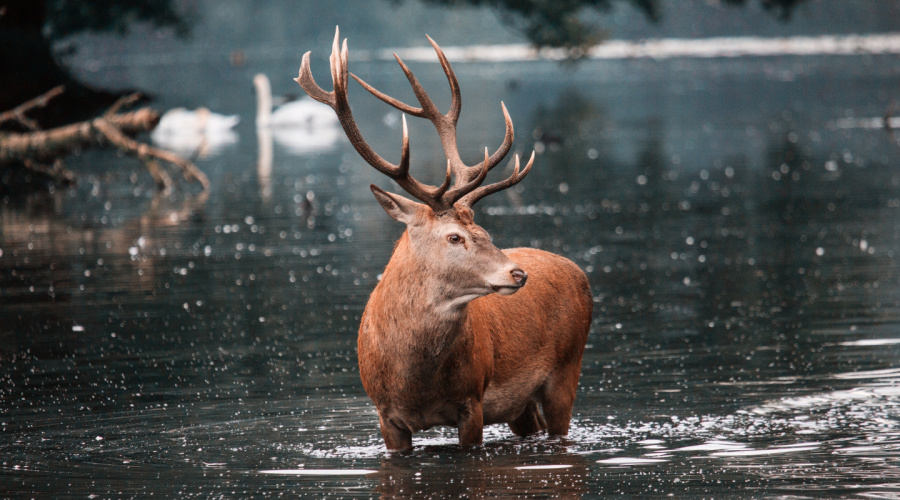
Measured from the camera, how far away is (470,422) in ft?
24.2

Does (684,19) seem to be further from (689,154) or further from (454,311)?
(454,311)

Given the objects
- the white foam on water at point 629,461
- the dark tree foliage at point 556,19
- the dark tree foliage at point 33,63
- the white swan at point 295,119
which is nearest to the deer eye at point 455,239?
the white foam on water at point 629,461

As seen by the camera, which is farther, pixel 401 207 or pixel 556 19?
pixel 556 19

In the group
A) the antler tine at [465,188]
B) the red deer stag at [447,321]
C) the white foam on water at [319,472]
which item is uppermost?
the antler tine at [465,188]

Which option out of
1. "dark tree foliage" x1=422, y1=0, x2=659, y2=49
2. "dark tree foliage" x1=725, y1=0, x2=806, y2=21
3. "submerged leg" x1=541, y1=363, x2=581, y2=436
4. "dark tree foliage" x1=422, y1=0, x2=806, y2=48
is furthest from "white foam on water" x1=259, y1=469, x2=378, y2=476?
"dark tree foliage" x1=725, y1=0, x2=806, y2=21

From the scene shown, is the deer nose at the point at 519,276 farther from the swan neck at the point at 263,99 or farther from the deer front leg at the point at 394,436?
the swan neck at the point at 263,99

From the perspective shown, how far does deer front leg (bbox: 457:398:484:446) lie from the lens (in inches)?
290

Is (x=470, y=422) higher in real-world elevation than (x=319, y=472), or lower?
higher

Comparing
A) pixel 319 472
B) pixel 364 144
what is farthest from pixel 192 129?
pixel 319 472

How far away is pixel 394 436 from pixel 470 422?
1.51 ft

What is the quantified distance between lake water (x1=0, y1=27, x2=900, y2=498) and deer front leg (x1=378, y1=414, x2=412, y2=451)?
0.44 feet

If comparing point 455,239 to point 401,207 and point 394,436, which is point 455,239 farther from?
point 394,436

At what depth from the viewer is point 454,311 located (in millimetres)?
7145

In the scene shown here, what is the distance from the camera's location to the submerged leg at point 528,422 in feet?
27.3
